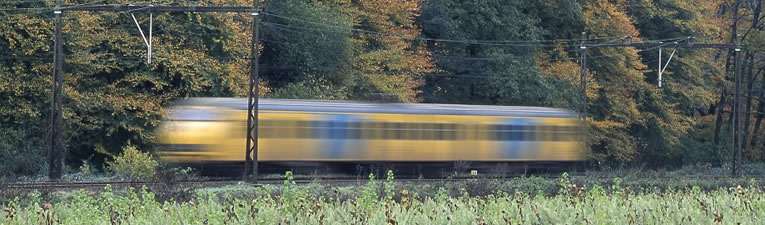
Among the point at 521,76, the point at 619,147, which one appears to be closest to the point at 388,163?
the point at 521,76

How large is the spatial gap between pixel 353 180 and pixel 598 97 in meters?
28.9

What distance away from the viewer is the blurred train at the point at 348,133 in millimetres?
30141

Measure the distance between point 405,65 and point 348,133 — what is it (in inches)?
802

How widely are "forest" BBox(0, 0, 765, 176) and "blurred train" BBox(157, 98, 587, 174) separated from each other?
5.59 feet

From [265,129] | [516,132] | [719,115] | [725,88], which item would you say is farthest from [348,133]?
[719,115]

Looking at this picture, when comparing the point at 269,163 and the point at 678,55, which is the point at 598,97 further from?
the point at 269,163

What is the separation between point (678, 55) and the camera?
5912 centimetres

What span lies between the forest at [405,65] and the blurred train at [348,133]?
5.59 feet

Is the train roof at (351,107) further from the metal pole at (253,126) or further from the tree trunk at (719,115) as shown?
the tree trunk at (719,115)

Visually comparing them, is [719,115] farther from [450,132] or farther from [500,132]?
[450,132]

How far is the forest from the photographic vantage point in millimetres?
40594

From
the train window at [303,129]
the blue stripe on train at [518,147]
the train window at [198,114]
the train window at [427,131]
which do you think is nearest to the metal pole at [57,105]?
the train window at [198,114]

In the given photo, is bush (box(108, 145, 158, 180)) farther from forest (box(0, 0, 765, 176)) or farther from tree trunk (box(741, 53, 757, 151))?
tree trunk (box(741, 53, 757, 151))

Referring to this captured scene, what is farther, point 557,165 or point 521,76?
point 521,76
